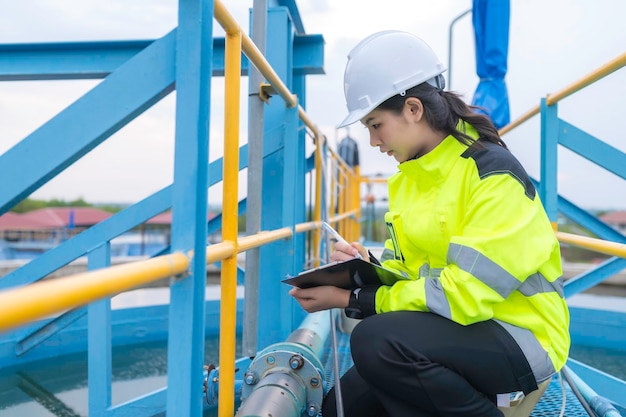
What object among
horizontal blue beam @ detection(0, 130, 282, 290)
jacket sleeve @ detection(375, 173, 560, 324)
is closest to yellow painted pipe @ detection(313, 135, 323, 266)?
horizontal blue beam @ detection(0, 130, 282, 290)

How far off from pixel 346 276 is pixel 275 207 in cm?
120

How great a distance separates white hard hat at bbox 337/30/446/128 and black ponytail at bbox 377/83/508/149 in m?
0.03

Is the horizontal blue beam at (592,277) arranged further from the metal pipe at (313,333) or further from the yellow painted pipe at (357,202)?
the yellow painted pipe at (357,202)

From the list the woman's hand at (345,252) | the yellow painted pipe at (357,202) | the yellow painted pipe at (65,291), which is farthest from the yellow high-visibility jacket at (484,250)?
the yellow painted pipe at (357,202)

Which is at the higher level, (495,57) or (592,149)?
(495,57)

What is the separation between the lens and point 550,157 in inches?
99.0

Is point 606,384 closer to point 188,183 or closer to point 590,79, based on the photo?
point 590,79

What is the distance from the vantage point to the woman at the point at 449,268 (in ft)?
4.22

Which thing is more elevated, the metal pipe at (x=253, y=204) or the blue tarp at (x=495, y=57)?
the blue tarp at (x=495, y=57)

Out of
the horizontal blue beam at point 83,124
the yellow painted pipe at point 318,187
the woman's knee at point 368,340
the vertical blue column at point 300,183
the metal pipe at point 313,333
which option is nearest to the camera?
the horizontal blue beam at point 83,124

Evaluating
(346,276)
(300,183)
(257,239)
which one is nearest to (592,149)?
(300,183)

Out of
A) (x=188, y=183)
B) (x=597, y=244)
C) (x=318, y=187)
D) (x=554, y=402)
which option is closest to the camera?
(x=188, y=183)

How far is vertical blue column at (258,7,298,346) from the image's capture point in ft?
8.01

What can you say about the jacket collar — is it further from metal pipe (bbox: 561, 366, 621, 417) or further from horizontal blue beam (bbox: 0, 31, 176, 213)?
metal pipe (bbox: 561, 366, 621, 417)
